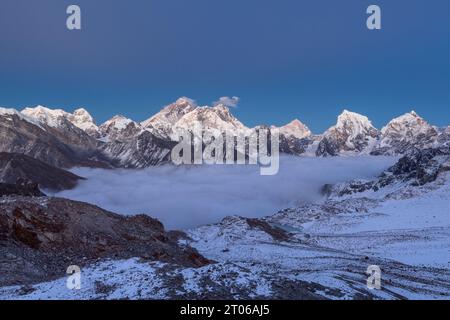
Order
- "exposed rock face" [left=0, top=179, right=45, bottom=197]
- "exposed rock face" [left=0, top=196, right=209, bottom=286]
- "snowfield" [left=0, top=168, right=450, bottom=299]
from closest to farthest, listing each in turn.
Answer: "snowfield" [left=0, top=168, right=450, bottom=299]
"exposed rock face" [left=0, top=196, right=209, bottom=286]
"exposed rock face" [left=0, top=179, right=45, bottom=197]

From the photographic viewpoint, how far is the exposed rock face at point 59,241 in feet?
124

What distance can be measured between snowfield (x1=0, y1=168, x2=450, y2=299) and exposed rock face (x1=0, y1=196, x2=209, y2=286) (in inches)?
185

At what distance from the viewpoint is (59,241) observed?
1713 inches

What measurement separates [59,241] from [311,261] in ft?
97.4

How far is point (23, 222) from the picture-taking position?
43.4 m

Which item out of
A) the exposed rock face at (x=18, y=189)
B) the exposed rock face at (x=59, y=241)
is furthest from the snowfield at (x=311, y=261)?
the exposed rock face at (x=18, y=189)

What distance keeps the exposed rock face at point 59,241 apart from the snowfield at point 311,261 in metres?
4.70

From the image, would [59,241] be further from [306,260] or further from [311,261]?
[306,260]

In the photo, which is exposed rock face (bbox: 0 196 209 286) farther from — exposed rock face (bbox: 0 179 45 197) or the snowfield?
exposed rock face (bbox: 0 179 45 197)

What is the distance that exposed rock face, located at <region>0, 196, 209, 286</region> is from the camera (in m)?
37.7

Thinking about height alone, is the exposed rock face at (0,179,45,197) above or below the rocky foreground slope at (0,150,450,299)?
above

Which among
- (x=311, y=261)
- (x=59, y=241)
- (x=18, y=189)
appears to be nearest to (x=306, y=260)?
(x=311, y=261)

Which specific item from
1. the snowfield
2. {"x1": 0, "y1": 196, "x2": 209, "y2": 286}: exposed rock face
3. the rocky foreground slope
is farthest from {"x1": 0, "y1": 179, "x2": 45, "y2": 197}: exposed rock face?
{"x1": 0, "y1": 196, "x2": 209, "y2": 286}: exposed rock face
